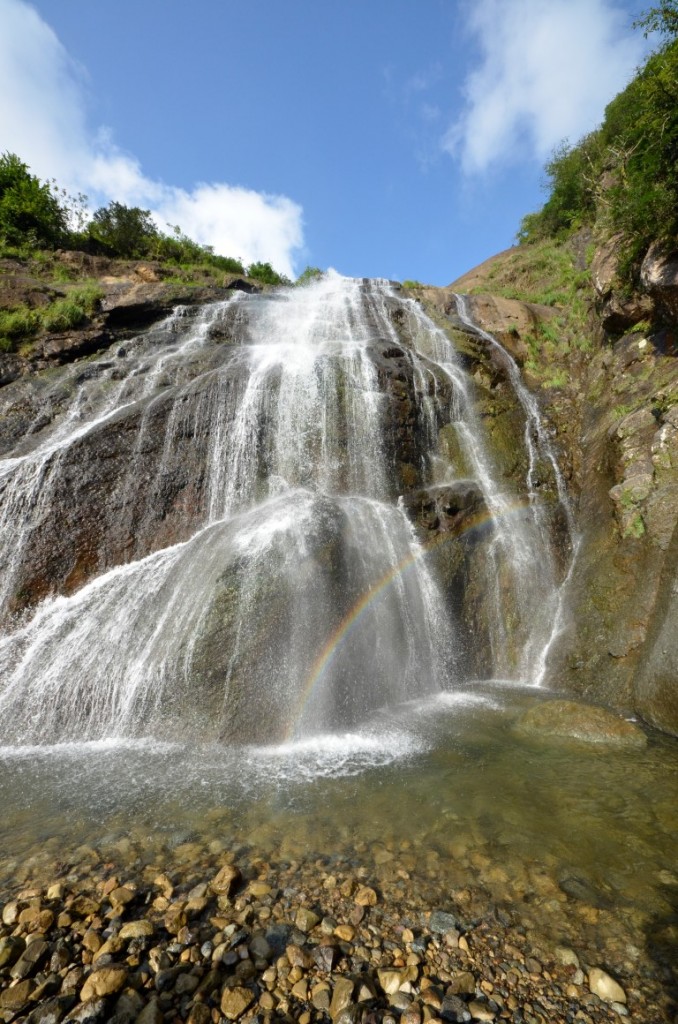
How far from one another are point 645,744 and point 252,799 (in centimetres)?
579

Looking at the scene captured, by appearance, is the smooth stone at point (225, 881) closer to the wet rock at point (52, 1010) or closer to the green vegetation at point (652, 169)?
the wet rock at point (52, 1010)

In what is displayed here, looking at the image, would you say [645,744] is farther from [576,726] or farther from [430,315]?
[430,315]

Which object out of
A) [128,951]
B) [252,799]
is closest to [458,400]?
[252,799]

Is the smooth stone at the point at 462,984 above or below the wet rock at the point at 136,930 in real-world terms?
below

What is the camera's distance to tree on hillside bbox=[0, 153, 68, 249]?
25.2 metres

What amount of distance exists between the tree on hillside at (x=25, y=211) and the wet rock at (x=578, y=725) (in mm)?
32769

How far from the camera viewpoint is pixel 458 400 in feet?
50.9

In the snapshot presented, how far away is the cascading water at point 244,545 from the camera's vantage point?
7703mm

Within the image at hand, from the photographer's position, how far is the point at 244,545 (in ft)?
30.1

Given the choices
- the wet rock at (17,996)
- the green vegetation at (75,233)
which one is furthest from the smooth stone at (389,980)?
the green vegetation at (75,233)

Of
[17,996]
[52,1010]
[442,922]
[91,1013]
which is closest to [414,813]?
[442,922]

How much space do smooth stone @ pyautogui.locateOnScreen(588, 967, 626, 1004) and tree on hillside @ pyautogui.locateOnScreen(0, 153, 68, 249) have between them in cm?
3427

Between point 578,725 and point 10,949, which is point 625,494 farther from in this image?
point 10,949

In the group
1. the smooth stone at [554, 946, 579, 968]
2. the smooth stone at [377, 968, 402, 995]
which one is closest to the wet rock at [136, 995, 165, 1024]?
the smooth stone at [377, 968, 402, 995]
